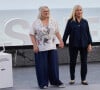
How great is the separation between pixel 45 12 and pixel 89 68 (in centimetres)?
232

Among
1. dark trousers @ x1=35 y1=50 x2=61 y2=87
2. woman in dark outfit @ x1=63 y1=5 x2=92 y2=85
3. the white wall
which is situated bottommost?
dark trousers @ x1=35 y1=50 x2=61 y2=87

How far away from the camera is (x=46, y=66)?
5469 mm

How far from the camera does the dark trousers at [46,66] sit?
543cm

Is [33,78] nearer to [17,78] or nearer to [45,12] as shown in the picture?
[17,78]

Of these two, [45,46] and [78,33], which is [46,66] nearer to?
[45,46]

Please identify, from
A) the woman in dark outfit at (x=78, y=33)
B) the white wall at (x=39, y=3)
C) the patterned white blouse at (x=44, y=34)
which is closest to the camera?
the patterned white blouse at (x=44, y=34)

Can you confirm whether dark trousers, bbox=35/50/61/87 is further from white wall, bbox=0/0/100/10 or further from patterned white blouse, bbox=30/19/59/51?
white wall, bbox=0/0/100/10

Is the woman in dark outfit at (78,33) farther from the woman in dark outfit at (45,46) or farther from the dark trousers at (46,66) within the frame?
the dark trousers at (46,66)

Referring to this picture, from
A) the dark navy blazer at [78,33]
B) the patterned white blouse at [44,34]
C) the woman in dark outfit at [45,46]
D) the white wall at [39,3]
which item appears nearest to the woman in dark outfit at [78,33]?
the dark navy blazer at [78,33]

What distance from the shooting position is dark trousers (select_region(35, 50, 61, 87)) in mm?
5426

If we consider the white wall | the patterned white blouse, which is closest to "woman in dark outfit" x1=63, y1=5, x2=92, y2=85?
the patterned white blouse

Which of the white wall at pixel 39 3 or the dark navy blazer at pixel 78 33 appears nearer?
the dark navy blazer at pixel 78 33

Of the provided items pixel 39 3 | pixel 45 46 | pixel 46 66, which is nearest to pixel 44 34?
pixel 45 46

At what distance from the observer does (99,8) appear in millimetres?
7383
